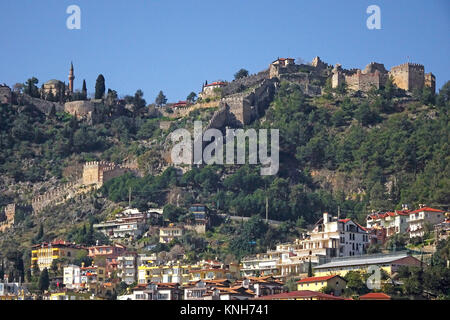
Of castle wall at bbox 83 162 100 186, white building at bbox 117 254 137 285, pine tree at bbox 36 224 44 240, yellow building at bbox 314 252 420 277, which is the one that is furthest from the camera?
castle wall at bbox 83 162 100 186

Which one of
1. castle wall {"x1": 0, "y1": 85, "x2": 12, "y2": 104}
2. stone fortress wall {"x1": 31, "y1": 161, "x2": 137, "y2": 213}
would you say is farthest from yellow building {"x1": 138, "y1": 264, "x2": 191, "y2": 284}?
castle wall {"x1": 0, "y1": 85, "x2": 12, "y2": 104}

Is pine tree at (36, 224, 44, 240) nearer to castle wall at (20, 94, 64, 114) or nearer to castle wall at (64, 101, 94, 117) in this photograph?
castle wall at (64, 101, 94, 117)

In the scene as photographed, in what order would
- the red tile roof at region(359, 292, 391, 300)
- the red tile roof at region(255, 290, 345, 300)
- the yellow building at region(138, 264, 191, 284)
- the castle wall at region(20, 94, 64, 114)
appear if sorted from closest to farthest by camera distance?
the red tile roof at region(359, 292, 391, 300) < the red tile roof at region(255, 290, 345, 300) < the yellow building at region(138, 264, 191, 284) < the castle wall at region(20, 94, 64, 114)

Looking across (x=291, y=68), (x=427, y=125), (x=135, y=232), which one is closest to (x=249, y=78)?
(x=291, y=68)

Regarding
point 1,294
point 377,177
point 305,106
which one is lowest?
point 1,294

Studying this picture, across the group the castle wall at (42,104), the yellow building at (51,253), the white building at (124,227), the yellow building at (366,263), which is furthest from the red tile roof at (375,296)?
the castle wall at (42,104)

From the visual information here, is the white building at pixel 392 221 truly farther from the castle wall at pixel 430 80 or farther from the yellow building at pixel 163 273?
the castle wall at pixel 430 80
